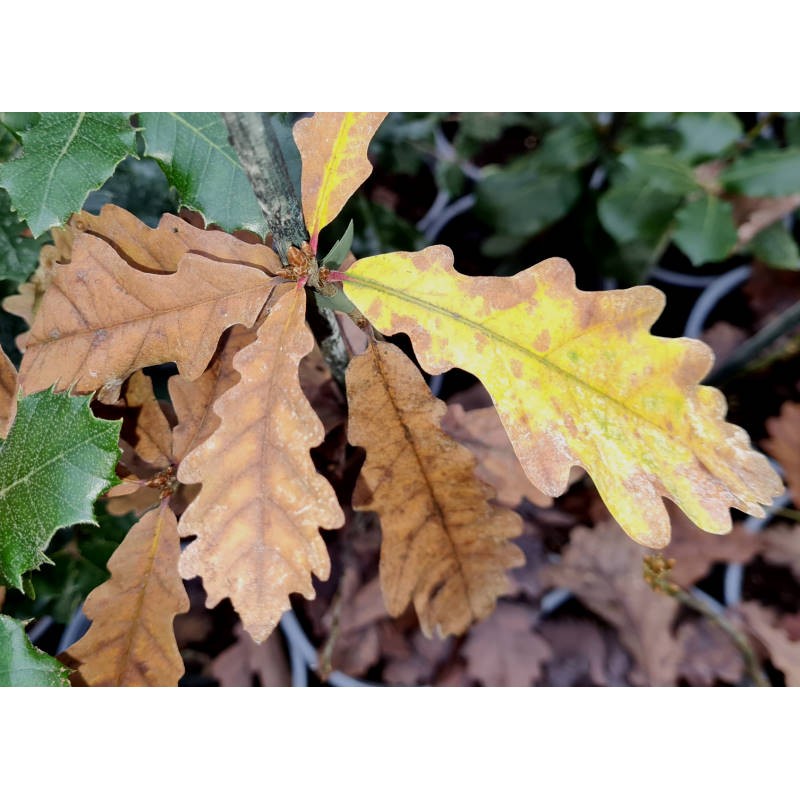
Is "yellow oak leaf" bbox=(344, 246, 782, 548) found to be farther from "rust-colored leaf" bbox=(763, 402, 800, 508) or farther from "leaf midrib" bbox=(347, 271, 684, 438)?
"rust-colored leaf" bbox=(763, 402, 800, 508)

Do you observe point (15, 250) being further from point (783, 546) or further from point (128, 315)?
point (783, 546)

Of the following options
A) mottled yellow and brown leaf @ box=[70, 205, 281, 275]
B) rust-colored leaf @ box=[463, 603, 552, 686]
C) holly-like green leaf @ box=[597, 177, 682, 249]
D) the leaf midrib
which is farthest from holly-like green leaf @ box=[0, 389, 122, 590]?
holly-like green leaf @ box=[597, 177, 682, 249]

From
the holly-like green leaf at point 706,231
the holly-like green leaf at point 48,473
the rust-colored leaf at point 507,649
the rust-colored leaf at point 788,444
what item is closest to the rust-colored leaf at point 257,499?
the holly-like green leaf at point 48,473

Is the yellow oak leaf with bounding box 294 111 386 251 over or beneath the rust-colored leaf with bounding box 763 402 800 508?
over

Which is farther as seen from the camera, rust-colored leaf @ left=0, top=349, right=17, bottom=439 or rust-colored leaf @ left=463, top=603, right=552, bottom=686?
rust-colored leaf @ left=463, top=603, right=552, bottom=686

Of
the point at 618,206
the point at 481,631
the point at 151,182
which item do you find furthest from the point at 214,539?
the point at 618,206

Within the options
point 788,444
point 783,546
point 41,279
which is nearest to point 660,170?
point 788,444
